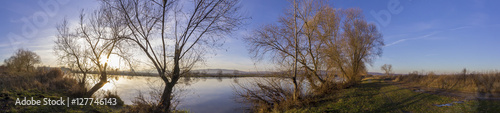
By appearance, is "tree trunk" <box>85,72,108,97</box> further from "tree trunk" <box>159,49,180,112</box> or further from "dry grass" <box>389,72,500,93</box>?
"dry grass" <box>389,72,500,93</box>

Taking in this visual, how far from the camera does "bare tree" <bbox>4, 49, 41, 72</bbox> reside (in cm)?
2041

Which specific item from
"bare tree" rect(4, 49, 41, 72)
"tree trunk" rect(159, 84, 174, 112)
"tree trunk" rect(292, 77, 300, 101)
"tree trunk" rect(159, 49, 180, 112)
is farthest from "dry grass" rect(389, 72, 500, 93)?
"bare tree" rect(4, 49, 41, 72)

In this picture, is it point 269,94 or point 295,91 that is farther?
point 269,94

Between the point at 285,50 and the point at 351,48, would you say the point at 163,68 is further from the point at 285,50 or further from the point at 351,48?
the point at 351,48

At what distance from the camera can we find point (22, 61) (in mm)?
20516

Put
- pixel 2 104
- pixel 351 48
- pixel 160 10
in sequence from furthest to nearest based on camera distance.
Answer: pixel 351 48 < pixel 160 10 < pixel 2 104

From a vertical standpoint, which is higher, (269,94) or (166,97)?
(166,97)

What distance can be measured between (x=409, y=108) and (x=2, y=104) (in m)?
12.3

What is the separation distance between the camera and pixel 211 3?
6711mm

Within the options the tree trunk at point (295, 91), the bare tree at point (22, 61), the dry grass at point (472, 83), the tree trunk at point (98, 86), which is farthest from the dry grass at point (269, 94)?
the bare tree at point (22, 61)

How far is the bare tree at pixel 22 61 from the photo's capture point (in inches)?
803

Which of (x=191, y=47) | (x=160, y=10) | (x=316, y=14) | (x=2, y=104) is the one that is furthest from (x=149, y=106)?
(x=316, y=14)

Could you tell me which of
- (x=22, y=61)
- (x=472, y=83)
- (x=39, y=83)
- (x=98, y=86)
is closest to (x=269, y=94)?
(x=98, y=86)

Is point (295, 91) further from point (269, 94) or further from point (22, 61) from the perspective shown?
point (22, 61)
